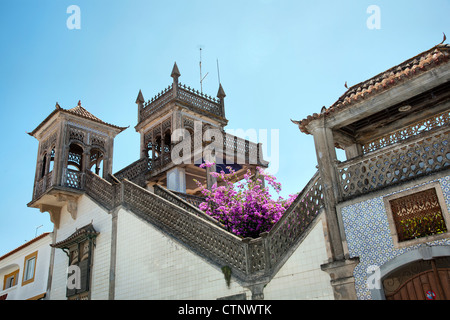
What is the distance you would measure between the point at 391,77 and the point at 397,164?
1.87 meters

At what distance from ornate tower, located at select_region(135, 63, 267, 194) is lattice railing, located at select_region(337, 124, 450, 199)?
1009 centimetres

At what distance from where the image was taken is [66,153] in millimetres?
18031

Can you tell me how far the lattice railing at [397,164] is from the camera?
8.34 m

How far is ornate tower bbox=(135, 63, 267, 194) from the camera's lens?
1992 cm

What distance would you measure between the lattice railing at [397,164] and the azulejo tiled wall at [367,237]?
35cm

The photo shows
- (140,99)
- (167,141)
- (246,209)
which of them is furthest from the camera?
(140,99)

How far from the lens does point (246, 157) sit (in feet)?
69.4

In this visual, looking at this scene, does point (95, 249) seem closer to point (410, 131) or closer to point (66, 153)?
point (66, 153)

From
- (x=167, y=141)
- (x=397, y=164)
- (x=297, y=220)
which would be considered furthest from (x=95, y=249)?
(x=397, y=164)

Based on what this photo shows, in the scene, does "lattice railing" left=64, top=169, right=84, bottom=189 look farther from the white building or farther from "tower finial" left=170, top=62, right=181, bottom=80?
"tower finial" left=170, top=62, right=181, bottom=80

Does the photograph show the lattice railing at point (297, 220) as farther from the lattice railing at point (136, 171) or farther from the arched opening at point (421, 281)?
the lattice railing at point (136, 171)

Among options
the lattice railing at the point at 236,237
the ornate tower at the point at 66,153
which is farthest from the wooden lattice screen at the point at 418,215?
the ornate tower at the point at 66,153
